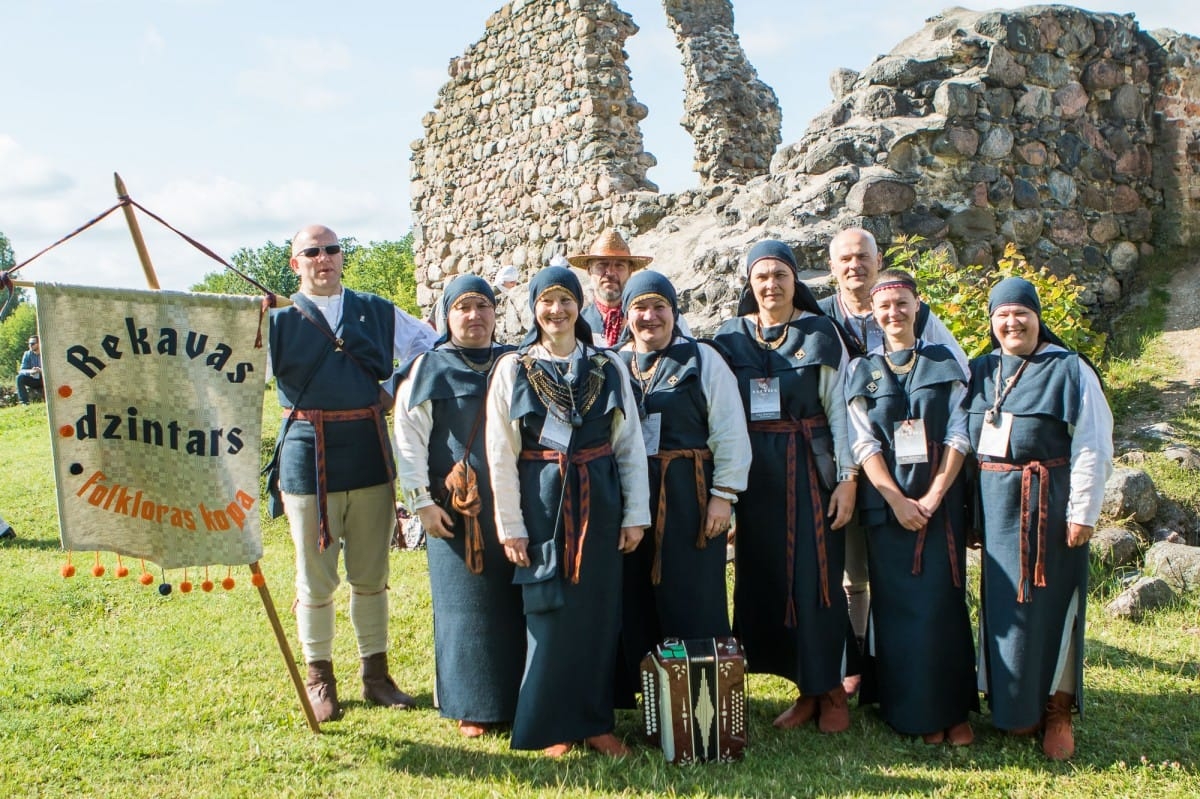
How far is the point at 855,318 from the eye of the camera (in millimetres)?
3971

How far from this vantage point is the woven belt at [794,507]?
11.9ft

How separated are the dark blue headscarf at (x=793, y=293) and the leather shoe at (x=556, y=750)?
5.61 ft

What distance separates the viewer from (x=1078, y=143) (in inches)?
303

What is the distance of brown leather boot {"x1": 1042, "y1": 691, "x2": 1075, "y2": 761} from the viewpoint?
3.38 metres

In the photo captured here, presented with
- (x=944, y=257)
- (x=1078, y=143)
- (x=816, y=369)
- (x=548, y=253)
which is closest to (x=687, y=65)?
(x=548, y=253)

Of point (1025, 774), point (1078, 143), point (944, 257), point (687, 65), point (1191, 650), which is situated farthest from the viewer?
point (687, 65)

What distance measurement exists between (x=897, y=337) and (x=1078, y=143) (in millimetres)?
5129

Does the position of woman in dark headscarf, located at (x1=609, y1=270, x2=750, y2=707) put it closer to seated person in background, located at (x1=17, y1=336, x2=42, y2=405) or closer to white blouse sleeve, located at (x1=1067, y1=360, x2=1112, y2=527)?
white blouse sleeve, located at (x1=1067, y1=360, x2=1112, y2=527)

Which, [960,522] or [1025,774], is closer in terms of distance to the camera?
[1025,774]

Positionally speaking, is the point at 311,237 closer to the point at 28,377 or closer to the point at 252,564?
the point at 252,564

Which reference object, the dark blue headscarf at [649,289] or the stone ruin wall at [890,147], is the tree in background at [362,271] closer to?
the stone ruin wall at [890,147]

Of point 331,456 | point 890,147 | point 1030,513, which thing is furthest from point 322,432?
point 890,147

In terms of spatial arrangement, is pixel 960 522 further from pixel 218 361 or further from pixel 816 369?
pixel 218 361

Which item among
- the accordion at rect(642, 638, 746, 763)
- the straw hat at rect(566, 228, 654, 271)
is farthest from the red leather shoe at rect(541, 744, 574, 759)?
the straw hat at rect(566, 228, 654, 271)
